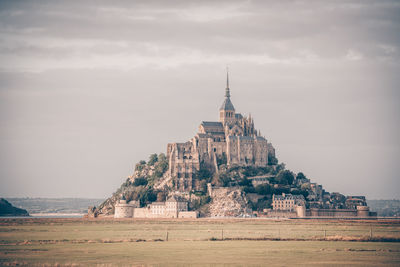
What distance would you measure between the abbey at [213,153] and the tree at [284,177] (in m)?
7.23

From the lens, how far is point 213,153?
154875mm

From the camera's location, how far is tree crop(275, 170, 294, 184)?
149 metres

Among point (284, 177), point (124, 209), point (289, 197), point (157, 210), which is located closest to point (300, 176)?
point (284, 177)

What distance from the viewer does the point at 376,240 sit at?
68.1 metres

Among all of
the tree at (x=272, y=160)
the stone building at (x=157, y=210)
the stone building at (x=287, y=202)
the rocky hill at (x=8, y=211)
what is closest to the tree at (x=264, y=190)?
the stone building at (x=287, y=202)

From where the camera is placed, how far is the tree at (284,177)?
149 meters

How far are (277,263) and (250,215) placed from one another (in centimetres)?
8802

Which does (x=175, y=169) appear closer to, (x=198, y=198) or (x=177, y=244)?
Result: (x=198, y=198)

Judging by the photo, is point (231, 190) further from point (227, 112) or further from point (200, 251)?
point (200, 251)

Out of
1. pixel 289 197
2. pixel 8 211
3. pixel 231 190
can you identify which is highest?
pixel 231 190

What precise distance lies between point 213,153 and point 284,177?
18133 mm

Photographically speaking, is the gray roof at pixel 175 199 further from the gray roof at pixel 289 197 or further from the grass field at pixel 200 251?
the grass field at pixel 200 251

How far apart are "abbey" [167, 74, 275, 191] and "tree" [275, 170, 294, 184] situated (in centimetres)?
723

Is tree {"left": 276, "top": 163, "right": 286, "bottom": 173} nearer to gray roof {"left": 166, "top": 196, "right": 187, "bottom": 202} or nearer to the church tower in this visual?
the church tower
